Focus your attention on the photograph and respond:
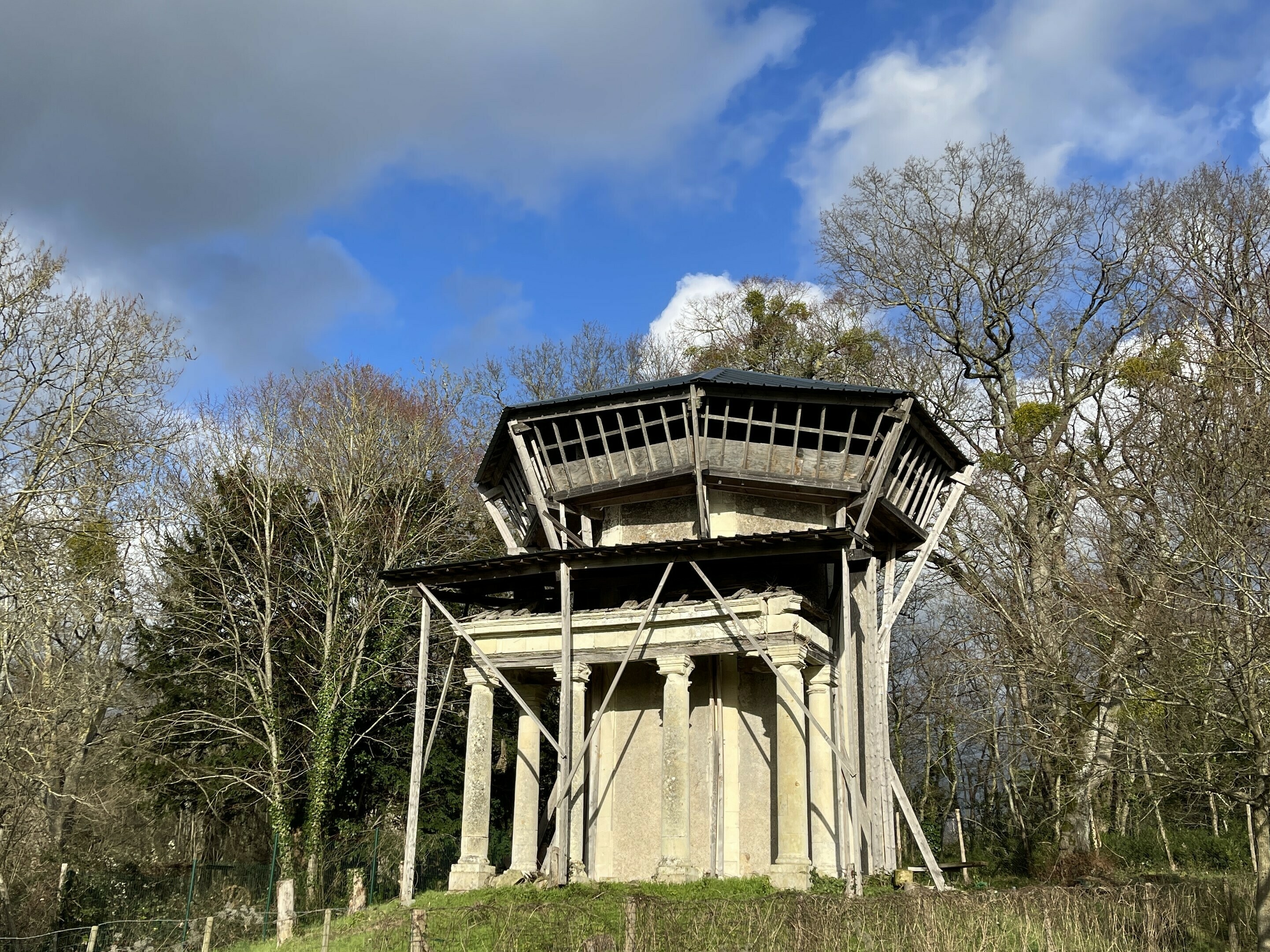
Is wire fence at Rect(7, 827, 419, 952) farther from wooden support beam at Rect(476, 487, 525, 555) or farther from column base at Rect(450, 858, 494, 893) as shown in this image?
wooden support beam at Rect(476, 487, 525, 555)

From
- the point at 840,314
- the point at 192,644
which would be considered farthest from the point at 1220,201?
the point at 192,644

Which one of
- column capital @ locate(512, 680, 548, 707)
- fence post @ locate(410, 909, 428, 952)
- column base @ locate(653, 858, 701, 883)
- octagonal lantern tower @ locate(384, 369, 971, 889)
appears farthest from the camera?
column capital @ locate(512, 680, 548, 707)

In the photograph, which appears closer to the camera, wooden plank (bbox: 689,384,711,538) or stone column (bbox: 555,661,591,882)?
stone column (bbox: 555,661,591,882)

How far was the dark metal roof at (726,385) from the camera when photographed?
2138 centimetres

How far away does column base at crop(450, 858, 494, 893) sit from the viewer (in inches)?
802

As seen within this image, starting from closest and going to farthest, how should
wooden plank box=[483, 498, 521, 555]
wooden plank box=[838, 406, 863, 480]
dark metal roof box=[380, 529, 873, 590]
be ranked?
dark metal roof box=[380, 529, 873, 590]
wooden plank box=[838, 406, 863, 480]
wooden plank box=[483, 498, 521, 555]

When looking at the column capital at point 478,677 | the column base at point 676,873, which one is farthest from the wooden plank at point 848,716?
the column capital at point 478,677

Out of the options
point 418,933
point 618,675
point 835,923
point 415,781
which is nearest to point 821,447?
point 618,675

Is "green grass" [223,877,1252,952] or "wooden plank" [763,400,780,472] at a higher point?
"wooden plank" [763,400,780,472]

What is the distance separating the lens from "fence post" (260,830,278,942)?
2330 centimetres

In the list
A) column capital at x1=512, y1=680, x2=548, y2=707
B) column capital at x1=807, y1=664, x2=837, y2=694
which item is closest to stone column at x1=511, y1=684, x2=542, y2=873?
column capital at x1=512, y1=680, x2=548, y2=707

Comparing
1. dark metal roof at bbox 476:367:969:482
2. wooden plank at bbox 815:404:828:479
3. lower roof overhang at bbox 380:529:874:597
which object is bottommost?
lower roof overhang at bbox 380:529:874:597

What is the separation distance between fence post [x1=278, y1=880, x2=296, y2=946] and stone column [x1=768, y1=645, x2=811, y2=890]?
10.1 m

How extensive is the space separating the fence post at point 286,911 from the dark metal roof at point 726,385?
1027 cm
